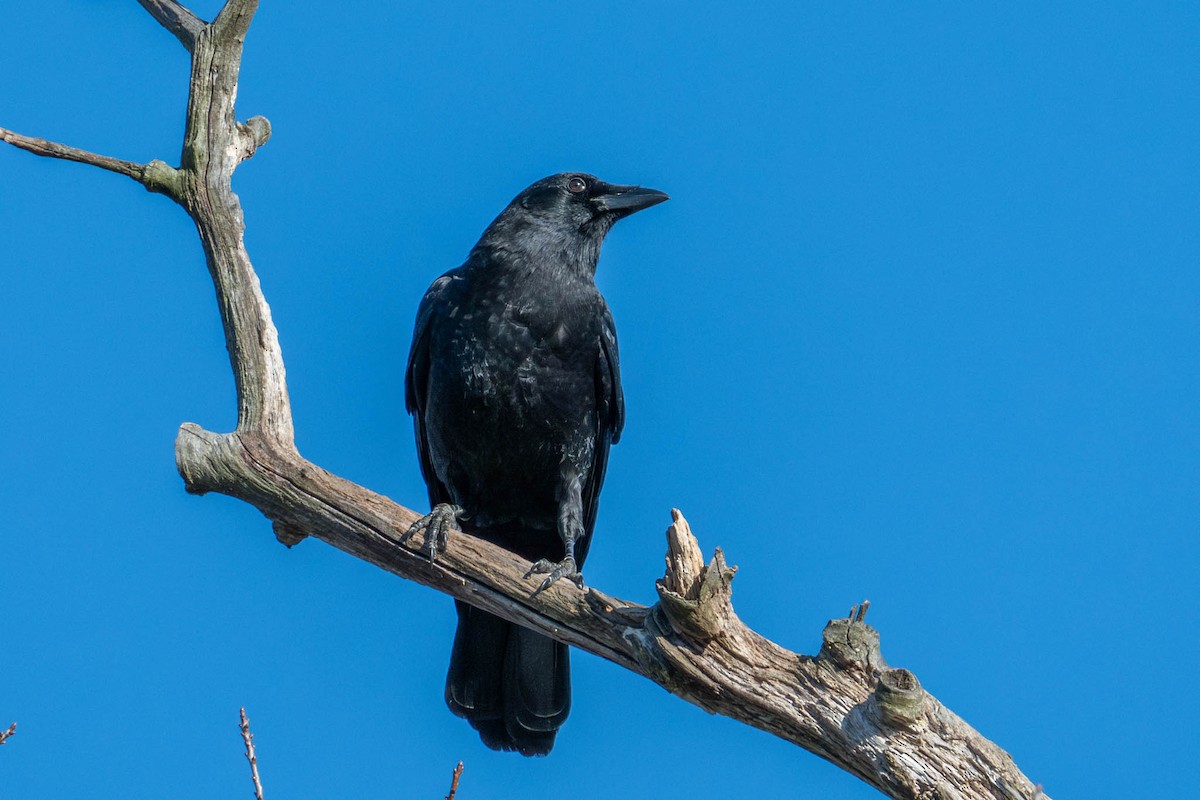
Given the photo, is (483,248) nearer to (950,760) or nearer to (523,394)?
(523,394)

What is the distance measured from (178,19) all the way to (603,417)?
2976 mm

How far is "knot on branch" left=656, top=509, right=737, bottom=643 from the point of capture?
4352 millimetres

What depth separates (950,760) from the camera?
4.03m

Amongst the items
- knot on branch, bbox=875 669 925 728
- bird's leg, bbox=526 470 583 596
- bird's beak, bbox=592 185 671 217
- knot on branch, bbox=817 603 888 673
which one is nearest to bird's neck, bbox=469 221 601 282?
bird's beak, bbox=592 185 671 217

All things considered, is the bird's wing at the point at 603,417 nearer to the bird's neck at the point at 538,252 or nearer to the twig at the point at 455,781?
the bird's neck at the point at 538,252

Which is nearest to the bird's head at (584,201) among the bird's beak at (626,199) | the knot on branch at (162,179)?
the bird's beak at (626,199)

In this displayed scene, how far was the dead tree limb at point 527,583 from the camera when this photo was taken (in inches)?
159

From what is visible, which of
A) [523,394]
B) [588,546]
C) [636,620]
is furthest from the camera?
[588,546]

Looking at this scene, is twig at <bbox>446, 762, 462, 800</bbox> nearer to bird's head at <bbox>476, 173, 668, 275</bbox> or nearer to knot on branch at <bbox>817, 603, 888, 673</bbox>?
knot on branch at <bbox>817, 603, 888, 673</bbox>

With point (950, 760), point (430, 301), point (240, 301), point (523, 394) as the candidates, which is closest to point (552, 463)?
point (523, 394)

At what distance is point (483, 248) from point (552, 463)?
125 cm

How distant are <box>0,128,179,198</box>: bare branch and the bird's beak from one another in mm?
2515

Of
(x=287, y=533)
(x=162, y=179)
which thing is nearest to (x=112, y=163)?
(x=162, y=179)

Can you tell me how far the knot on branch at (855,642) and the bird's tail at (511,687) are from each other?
108 inches
